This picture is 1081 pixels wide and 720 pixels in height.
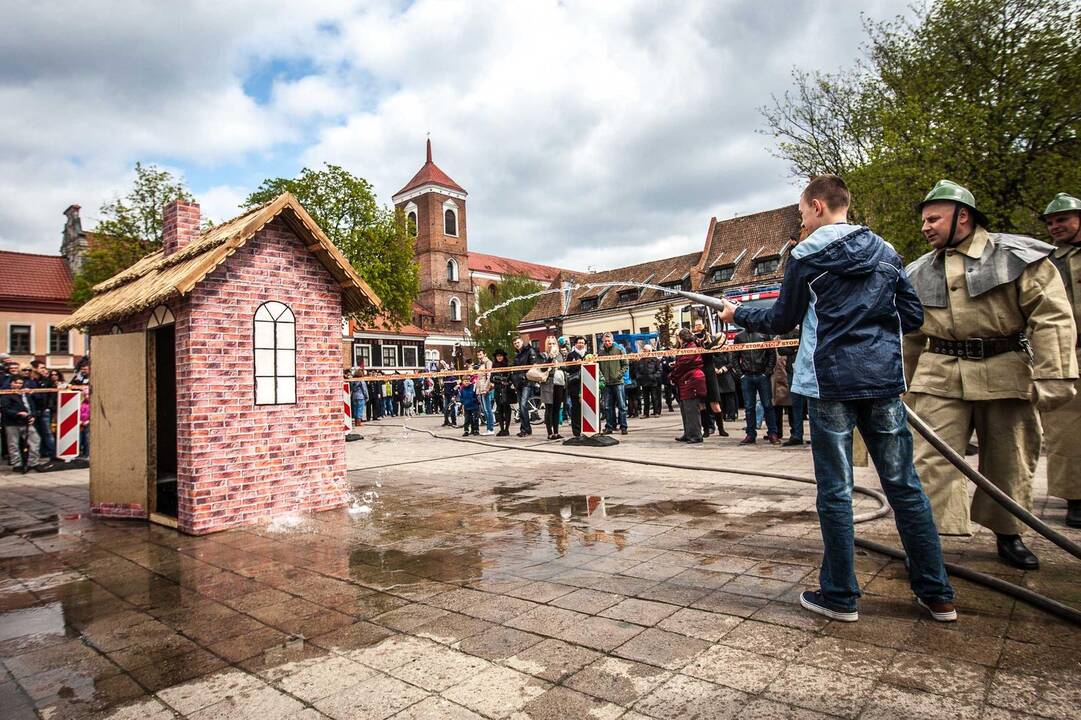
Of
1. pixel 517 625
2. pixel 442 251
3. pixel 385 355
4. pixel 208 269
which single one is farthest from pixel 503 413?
pixel 442 251

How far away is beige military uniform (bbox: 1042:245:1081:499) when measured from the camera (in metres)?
4.54

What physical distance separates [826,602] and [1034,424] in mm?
1922

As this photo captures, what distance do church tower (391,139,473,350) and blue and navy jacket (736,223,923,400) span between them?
71144mm

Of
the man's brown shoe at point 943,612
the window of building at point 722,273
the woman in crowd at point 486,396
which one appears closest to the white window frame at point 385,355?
the window of building at point 722,273

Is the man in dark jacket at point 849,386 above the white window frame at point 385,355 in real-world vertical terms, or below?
below

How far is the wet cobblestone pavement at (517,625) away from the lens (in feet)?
7.70

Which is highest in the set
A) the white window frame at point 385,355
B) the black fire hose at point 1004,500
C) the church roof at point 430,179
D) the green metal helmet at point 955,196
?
the church roof at point 430,179

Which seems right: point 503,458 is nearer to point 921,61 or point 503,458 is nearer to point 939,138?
point 939,138

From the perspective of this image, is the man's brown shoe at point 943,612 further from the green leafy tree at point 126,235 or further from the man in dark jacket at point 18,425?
the green leafy tree at point 126,235

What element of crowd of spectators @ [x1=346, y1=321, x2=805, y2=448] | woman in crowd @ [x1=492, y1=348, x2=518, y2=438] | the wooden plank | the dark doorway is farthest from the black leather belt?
woman in crowd @ [x1=492, y1=348, x2=518, y2=438]

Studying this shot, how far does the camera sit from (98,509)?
22.8 ft

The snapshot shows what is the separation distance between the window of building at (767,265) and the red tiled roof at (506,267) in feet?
135

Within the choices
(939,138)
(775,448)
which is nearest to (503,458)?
(775,448)

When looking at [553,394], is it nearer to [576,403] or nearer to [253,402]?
[576,403]
